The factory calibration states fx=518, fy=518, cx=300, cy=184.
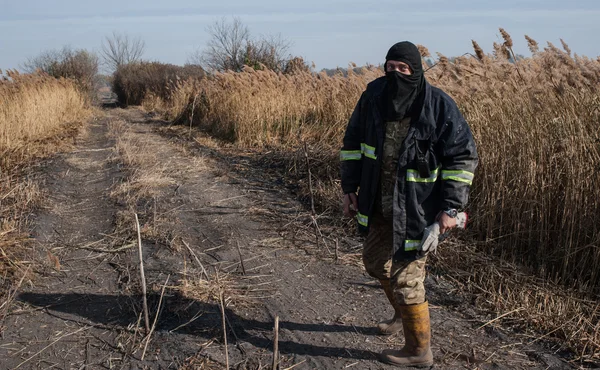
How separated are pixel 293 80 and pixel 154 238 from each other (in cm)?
686

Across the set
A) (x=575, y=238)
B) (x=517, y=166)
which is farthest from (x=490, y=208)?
(x=575, y=238)

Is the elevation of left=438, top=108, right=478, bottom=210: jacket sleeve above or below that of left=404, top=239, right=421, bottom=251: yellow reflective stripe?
above

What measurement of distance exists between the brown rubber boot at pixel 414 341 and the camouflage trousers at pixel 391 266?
59mm

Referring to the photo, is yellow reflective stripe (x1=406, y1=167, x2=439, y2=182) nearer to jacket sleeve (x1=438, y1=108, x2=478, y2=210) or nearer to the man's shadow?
jacket sleeve (x1=438, y1=108, x2=478, y2=210)

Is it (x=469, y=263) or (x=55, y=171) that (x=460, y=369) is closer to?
(x=469, y=263)

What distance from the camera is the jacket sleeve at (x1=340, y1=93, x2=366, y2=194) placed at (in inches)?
120

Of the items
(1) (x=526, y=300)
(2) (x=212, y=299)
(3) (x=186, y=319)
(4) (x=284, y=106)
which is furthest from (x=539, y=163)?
(4) (x=284, y=106)

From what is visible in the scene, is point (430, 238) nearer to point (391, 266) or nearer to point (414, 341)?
point (391, 266)

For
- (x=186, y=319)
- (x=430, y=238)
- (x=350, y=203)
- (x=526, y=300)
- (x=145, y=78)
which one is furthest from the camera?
(x=145, y=78)

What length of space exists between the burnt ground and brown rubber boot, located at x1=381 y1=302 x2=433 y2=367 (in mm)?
96

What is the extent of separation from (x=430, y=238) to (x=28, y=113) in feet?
30.7

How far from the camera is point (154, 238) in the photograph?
486 centimetres

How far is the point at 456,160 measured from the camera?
270 cm

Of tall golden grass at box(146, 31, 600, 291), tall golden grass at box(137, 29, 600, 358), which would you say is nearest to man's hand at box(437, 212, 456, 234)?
tall golden grass at box(137, 29, 600, 358)
